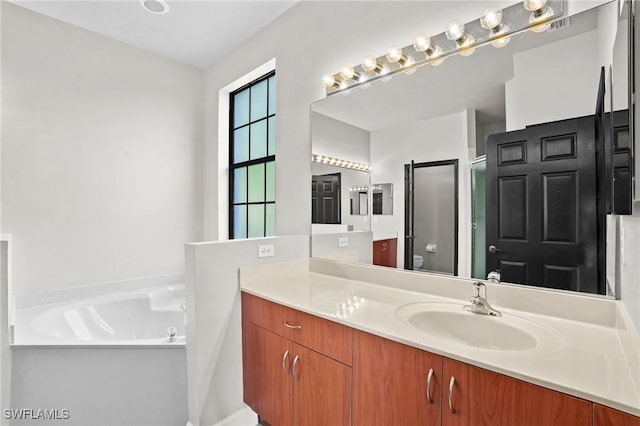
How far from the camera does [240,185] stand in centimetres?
325

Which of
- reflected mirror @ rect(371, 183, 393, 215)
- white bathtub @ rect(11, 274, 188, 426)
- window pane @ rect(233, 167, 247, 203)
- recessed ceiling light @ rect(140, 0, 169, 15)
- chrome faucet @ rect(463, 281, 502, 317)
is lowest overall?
white bathtub @ rect(11, 274, 188, 426)

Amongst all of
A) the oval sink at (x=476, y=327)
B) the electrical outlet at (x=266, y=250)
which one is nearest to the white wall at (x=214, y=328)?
the electrical outlet at (x=266, y=250)

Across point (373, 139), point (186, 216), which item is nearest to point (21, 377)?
point (186, 216)

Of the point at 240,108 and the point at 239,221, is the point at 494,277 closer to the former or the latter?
the point at 239,221

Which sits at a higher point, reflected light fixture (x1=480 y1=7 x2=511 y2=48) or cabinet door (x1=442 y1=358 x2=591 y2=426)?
reflected light fixture (x1=480 y1=7 x2=511 y2=48)

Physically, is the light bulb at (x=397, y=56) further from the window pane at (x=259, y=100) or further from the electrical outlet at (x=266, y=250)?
the window pane at (x=259, y=100)

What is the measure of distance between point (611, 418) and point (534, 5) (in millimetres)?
1427

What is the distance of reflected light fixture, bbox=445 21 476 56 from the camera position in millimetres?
1432

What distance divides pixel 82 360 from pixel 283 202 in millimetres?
1560

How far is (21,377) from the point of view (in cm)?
179

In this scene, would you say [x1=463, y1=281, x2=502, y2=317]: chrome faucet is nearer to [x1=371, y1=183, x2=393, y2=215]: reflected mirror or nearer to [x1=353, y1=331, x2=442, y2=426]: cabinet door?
[x1=353, y1=331, x2=442, y2=426]: cabinet door

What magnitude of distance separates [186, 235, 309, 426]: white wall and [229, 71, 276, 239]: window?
3.55ft

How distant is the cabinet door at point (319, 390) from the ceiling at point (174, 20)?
2.40m

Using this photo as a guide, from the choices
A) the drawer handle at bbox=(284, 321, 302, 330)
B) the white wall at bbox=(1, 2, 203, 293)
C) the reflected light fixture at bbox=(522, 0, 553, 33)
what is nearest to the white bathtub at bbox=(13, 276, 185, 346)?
the white wall at bbox=(1, 2, 203, 293)
